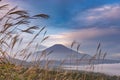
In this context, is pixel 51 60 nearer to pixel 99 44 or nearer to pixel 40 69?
pixel 40 69

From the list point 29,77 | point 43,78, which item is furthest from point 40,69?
point 29,77

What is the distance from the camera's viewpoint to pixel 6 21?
9.72 meters

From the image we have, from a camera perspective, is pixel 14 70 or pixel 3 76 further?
pixel 14 70

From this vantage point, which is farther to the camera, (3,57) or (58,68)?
(58,68)

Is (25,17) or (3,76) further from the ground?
(25,17)

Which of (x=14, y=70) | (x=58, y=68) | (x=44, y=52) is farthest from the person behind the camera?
(x=58, y=68)

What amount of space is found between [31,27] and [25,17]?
331mm

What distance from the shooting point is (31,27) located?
9.58m

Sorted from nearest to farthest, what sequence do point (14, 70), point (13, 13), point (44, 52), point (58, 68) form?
point (13, 13) < point (14, 70) < point (44, 52) < point (58, 68)

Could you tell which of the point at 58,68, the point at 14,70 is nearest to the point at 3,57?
the point at 14,70

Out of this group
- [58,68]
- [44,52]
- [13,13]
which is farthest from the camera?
[58,68]

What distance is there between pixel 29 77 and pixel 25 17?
4.90ft

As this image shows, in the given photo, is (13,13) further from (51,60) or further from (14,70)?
(51,60)

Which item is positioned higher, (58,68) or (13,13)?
(13,13)
